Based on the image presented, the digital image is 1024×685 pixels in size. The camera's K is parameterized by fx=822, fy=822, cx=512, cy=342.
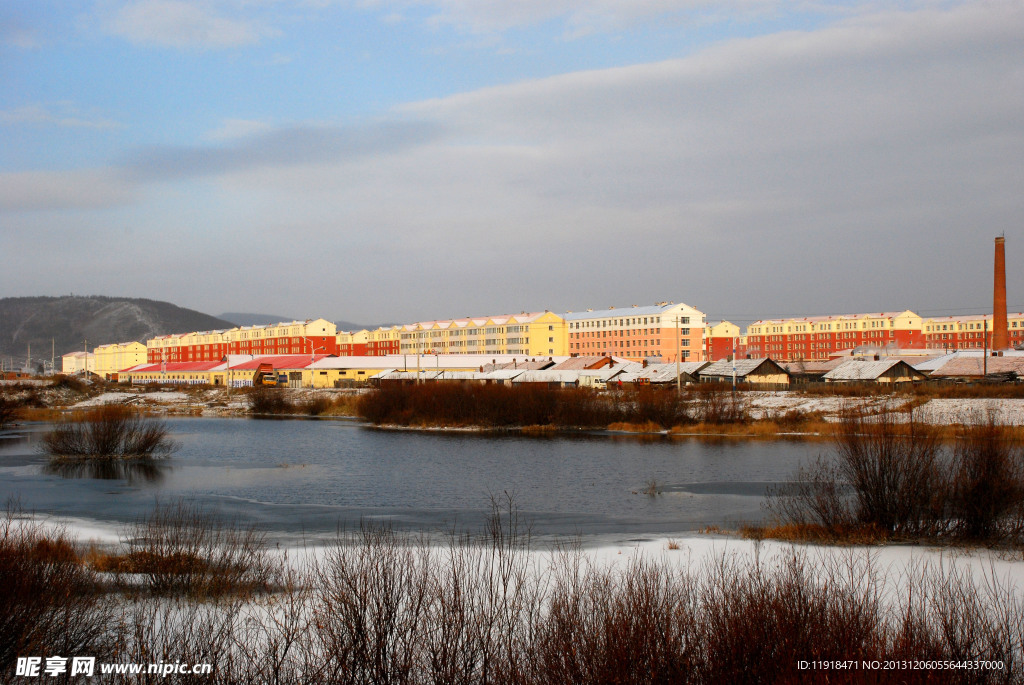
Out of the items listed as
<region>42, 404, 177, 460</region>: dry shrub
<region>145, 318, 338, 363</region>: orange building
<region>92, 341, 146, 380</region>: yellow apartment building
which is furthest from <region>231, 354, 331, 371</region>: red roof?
<region>42, 404, 177, 460</region>: dry shrub

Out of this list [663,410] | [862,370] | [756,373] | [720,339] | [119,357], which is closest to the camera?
[663,410]

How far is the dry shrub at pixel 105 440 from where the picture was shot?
32.2 m

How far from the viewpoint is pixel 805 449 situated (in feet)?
112

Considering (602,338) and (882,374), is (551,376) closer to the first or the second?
(882,374)

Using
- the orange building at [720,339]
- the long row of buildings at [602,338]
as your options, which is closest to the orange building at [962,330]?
the long row of buildings at [602,338]

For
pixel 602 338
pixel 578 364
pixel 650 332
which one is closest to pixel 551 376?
pixel 578 364

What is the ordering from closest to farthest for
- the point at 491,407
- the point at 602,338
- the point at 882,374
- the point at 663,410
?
the point at 663,410 → the point at 491,407 → the point at 882,374 → the point at 602,338

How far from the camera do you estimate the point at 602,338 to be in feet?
377

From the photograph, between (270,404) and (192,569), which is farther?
(270,404)

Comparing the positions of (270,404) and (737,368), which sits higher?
(737,368)

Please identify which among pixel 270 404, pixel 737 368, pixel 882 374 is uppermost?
pixel 737 368

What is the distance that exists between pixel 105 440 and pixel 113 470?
13.6 ft

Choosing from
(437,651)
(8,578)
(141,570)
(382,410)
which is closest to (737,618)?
(437,651)

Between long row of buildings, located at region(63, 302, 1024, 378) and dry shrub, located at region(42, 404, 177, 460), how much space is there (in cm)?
6832
